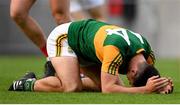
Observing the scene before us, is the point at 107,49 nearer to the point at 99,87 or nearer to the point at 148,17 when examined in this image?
the point at 99,87

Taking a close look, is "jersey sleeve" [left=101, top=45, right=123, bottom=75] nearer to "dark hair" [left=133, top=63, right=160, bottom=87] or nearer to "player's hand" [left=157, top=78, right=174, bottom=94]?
"dark hair" [left=133, top=63, right=160, bottom=87]

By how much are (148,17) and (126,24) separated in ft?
1.57

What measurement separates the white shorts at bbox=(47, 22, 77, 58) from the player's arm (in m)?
0.68

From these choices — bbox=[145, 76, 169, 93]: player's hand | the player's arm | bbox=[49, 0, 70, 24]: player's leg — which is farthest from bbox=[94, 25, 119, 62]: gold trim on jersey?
bbox=[49, 0, 70, 24]: player's leg

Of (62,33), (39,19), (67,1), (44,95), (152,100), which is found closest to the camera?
(152,100)

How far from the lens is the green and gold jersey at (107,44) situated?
311 inches

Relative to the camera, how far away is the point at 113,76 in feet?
26.0

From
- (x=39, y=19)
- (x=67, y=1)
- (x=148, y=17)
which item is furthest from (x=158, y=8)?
(x=67, y=1)

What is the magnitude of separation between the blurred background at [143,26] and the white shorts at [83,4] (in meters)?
5.10

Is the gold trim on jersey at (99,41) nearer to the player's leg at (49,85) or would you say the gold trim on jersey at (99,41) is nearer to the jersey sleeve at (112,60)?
the jersey sleeve at (112,60)

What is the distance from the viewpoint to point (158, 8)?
19.3m

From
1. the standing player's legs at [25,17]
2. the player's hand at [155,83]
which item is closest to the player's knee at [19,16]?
the standing player's legs at [25,17]

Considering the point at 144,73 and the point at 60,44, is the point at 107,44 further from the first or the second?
the point at 60,44

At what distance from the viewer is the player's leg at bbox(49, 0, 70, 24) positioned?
363 inches
